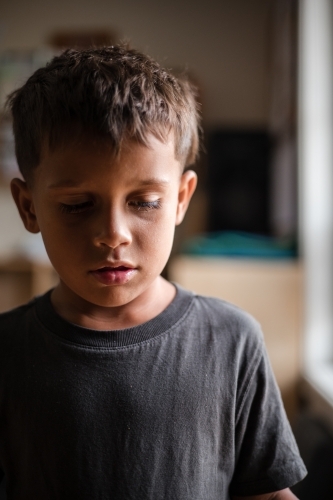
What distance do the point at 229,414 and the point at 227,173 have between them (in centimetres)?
261

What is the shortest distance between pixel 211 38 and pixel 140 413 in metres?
3.12

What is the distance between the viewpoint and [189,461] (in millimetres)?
748

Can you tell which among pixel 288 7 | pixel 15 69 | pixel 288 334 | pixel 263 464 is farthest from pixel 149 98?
pixel 15 69

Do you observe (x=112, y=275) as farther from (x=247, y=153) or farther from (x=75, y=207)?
(x=247, y=153)

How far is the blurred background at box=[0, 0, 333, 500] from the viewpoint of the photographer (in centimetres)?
213

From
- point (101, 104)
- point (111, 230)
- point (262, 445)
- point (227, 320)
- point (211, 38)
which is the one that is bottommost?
point (262, 445)

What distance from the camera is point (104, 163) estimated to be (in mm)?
658

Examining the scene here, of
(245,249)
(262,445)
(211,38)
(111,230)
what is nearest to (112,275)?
(111,230)

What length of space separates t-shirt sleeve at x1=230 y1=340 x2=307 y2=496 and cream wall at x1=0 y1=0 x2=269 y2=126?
2.81 meters

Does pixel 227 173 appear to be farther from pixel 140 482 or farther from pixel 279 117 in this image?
pixel 140 482

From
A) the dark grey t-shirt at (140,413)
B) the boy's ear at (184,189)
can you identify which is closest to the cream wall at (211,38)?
the boy's ear at (184,189)

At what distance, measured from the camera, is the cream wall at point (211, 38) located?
→ 3.44 meters

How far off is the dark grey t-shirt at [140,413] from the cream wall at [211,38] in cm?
281

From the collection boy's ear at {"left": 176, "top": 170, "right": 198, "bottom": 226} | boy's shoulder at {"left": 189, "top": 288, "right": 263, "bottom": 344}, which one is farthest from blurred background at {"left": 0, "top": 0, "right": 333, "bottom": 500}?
boy's ear at {"left": 176, "top": 170, "right": 198, "bottom": 226}
